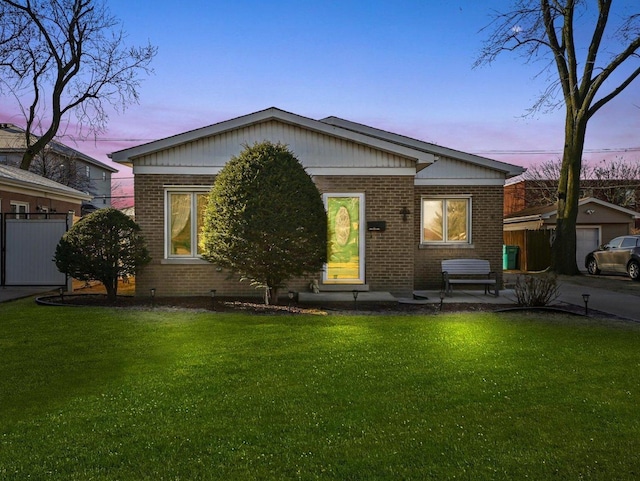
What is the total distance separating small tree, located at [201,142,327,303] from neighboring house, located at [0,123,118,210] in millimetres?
29963

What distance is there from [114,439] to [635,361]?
20.8ft

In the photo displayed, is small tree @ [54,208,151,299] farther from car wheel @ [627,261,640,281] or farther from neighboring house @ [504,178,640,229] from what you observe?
neighboring house @ [504,178,640,229]

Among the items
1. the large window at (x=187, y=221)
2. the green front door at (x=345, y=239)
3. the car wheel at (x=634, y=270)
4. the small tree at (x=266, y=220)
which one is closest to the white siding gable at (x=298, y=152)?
the large window at (x=187, y=221)

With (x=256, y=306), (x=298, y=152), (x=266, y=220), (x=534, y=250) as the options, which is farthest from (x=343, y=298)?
(x=534, y=250)

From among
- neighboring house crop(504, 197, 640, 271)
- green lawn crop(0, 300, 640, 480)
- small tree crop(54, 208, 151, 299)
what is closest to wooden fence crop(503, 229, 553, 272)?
neighboring house crop(504, 197, 640, 271)

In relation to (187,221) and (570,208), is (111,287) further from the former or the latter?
(570,208)

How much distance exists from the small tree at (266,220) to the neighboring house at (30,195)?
28.9 ft

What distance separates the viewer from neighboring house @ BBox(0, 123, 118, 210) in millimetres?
38281

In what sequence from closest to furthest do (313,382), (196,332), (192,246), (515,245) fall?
(313,382) < (196,332) < (192,246) < (515,245)

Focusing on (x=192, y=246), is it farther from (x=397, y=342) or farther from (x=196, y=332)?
(x=397, y=342)

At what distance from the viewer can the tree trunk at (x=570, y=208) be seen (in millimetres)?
22250

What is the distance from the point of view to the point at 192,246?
12.5 m

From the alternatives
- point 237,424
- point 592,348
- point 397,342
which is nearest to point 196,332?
point 397,342

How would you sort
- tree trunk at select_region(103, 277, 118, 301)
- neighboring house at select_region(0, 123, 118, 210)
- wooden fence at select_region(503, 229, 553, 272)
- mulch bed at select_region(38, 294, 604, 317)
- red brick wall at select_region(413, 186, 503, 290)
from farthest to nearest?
neighboring house at select_region(0, 123, 118, 210) → wooden fence at select_region(503, 229, 553, 272) → red brick wall at select_region(413, 186, 503, 290) → tree trunk at select_region(103, 277, 118, 301) → mulch bed at select_region(38, 294, 604, 317)
